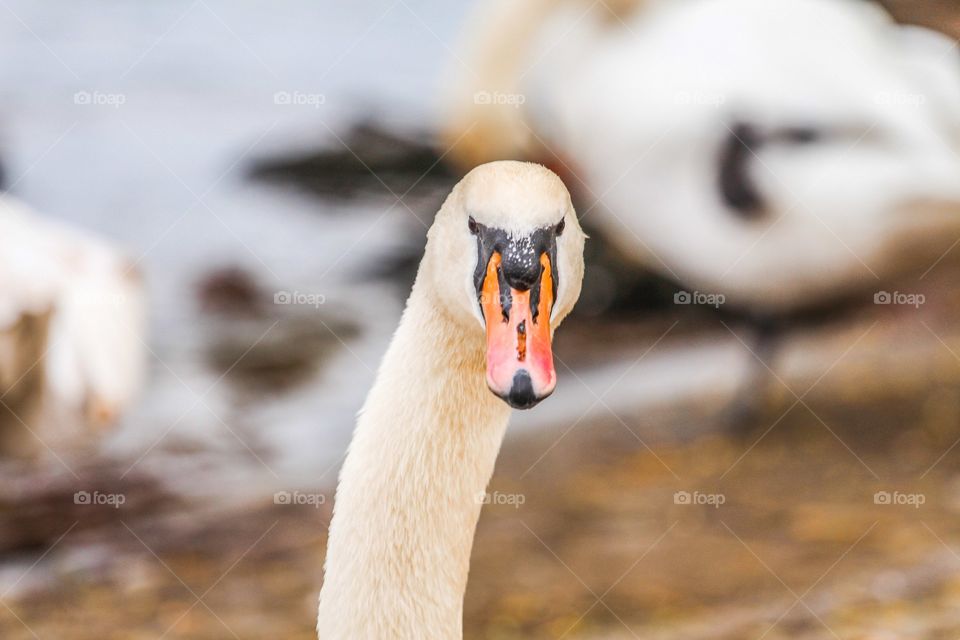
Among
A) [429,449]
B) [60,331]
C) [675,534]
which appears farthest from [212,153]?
[429,449]

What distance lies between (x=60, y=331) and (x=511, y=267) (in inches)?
61.7

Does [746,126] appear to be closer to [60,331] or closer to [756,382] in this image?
[756,382]

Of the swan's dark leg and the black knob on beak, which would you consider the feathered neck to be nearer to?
the black knob on beak

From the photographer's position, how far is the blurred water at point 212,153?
2385 millimetres

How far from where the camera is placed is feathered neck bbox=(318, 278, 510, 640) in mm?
946

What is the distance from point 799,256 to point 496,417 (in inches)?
62.4

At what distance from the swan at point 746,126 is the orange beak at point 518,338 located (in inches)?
62.1

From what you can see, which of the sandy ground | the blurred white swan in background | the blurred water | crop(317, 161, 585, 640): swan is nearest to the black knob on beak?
crop(317, 161, 585, 640): swan

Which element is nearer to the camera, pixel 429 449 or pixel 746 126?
pixel 429 449

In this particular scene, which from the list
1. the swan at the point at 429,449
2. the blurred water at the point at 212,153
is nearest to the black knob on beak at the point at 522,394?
the swan at the point at 429,449

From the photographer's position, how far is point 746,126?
2322 millimetres

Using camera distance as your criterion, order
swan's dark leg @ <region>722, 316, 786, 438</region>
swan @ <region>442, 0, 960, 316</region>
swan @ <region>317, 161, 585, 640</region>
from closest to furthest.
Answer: swan @ <region>317, 161, 585, 640</region> < swan @ <region>442, 0, 960, 316</region> < swan's dark leg @ <region>722, 316, 786, 438</region>

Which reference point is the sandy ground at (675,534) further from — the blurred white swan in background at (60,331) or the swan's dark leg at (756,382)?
the blurred white swan in background at (60,331)

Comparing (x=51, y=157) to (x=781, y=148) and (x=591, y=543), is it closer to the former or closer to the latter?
(x=591, y=543)
